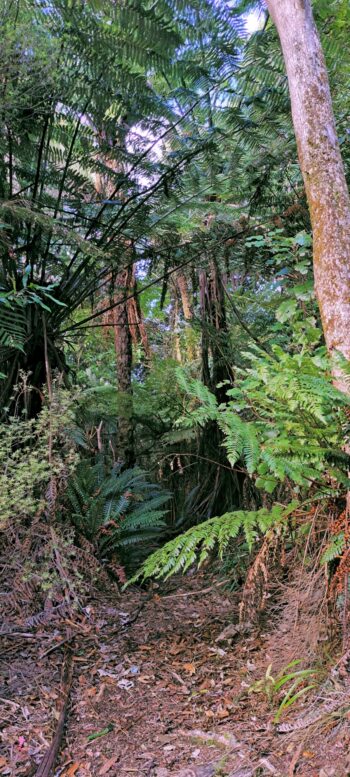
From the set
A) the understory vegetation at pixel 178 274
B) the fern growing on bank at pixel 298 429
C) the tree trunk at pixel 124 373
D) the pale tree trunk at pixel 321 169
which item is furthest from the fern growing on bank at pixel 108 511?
the pale tree trunk at pixel 321 169

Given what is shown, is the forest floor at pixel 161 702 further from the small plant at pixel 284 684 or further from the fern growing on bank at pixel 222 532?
the fern growing on bank at pixel 222 532

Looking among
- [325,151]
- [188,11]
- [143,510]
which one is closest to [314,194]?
[325,151]

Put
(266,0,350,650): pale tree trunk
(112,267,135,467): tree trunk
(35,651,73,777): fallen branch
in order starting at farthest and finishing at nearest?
(112,267,135,467): tree trunk < (266,0,350,650): pale tree trunk < (35,651,73,777): fallen branch

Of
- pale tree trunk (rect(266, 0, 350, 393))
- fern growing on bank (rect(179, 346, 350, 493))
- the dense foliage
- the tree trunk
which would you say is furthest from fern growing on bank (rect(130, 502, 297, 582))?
the tree trunk

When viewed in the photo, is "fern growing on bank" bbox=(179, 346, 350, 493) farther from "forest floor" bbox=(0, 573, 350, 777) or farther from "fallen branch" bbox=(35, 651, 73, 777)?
"fallen branch" bbox=(35, 651, 73, 777)

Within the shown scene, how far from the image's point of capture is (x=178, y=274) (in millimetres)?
4734

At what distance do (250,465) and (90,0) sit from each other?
2831 mm

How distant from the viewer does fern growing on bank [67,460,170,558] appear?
3.24 meters

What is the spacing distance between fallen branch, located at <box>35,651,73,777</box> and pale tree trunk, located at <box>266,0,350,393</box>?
5.65 feet

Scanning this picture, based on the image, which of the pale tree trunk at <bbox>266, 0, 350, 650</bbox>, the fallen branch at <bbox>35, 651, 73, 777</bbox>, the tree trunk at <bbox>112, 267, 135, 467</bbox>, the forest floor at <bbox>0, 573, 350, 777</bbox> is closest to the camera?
the forest floor at <bbox>0, 573, 350, 777</bbox>

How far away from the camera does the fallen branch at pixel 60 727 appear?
1724mm

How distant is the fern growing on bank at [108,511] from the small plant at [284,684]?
4.40 ft

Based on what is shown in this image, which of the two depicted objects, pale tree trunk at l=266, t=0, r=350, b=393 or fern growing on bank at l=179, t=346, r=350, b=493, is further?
pale tree trunk at l=266, t=0, r=350, b=393

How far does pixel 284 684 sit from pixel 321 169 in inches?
84.4
